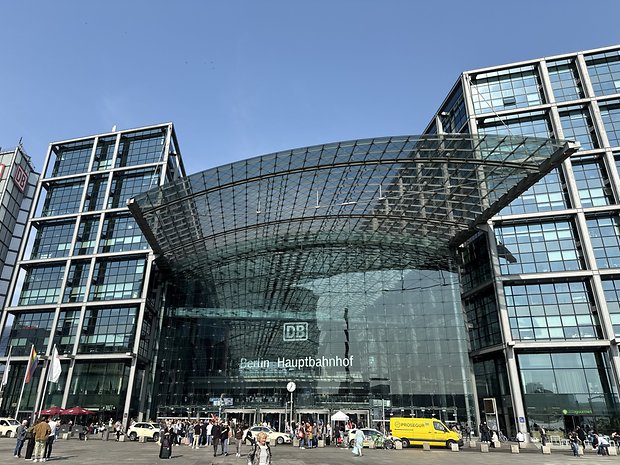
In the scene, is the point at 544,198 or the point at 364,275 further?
the point at 364,275

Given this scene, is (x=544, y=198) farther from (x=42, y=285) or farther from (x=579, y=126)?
(x=42, y=285)

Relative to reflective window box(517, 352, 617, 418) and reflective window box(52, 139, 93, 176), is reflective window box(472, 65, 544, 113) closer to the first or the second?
reflective window box(517, 352, 617, 418)

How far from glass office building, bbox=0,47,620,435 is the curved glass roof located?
22 centimetres

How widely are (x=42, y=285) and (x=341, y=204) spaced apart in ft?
123

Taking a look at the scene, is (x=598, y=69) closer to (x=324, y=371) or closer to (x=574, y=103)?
(x=574, y=103)

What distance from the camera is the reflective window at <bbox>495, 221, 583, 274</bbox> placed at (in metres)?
40.8

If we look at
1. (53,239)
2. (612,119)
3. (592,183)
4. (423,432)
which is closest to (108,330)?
(53,239)

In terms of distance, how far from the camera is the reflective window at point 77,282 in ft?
165

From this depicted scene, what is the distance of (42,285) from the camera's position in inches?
2042

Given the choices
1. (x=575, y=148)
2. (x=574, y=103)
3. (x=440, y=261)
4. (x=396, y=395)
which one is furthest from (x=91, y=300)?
(x=574, y=103)

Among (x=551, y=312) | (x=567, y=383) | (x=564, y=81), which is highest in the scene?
(x=564, y=81)

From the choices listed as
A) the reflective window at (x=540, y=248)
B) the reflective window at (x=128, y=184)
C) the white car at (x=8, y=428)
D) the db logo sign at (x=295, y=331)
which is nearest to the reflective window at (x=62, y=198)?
the reflective window at (x=128, y=184)

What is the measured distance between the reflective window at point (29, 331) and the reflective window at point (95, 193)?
1367 centimetres

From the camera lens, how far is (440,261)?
160ft
